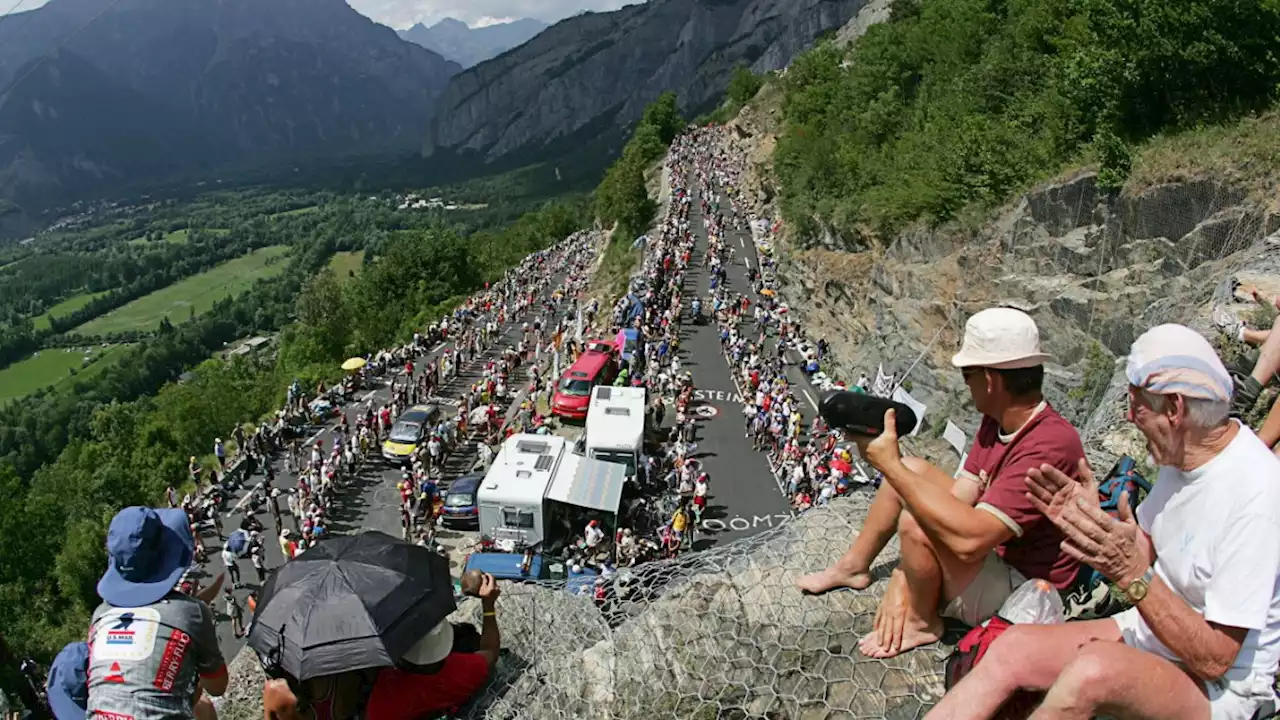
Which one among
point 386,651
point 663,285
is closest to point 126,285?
point 663,285

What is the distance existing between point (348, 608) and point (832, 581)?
3267 millimetres

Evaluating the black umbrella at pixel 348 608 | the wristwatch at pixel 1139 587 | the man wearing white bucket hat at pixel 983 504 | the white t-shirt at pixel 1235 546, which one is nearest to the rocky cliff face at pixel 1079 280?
the man wearing white bucket hat at pixel 983 504

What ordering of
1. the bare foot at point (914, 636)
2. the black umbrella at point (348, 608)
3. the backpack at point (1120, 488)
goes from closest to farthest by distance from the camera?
the black umbrella at point (348, 608), the bare foot at point (914, 636), the backpack at point (1120, 488)

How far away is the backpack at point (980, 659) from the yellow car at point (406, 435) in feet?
78.5

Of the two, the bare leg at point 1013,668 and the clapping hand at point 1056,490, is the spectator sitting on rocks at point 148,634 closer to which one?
the bare leg at point 1013,668

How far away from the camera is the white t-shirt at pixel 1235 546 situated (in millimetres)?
3068

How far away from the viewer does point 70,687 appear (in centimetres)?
462

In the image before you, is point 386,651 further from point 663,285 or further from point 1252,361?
point 663,285

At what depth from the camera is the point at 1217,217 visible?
15.1 metres

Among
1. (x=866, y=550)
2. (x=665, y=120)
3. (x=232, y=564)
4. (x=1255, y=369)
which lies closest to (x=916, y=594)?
A: (x=866, y=550)

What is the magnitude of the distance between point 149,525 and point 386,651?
5.45 ft

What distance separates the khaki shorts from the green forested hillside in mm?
16924

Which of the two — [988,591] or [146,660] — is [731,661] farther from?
[146,660]

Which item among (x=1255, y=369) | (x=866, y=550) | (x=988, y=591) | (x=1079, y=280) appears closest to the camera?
(x=988, y=591)
